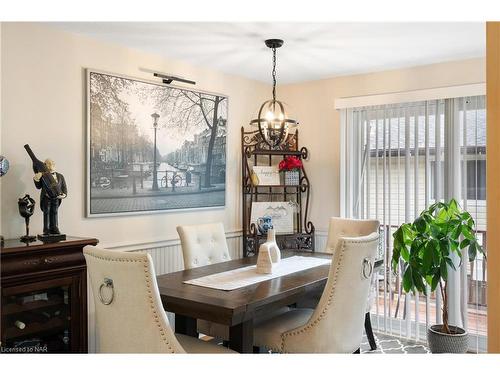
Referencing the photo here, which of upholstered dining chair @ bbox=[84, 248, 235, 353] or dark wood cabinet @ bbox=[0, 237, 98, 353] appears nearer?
upholstered dining chair @ bbox=[84, 248, 235, 353]

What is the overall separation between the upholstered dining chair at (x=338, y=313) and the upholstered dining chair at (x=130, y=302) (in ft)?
2.50

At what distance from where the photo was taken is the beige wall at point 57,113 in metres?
2.83

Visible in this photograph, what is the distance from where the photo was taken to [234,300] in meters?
2.18

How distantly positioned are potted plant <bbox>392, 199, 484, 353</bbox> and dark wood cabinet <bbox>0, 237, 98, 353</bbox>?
2254 mm

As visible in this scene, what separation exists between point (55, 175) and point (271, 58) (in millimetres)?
1940

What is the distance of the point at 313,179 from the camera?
4688 mm

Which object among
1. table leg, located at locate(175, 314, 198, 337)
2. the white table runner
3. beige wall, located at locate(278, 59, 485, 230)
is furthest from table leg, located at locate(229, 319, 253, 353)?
beige wall, located at locate(278, 59, 485, 230)

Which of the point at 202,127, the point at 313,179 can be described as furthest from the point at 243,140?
the point at 313,179

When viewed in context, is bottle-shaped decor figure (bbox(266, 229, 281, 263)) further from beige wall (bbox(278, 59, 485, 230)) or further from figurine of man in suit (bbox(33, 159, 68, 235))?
beige wall (bbox(278, 59, 485, 230))

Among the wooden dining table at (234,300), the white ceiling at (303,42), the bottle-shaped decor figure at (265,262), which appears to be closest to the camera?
the wooden dining table at (234,300)

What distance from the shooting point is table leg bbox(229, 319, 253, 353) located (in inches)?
90.4

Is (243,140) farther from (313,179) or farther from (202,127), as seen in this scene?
(313,179)

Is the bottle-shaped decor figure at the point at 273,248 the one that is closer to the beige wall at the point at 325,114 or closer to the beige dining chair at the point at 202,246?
the beige dining chair at the point at 202,246

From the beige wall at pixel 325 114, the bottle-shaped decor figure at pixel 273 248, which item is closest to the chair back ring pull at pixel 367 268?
the bottle-shaped decor figure at pixel 273 248
